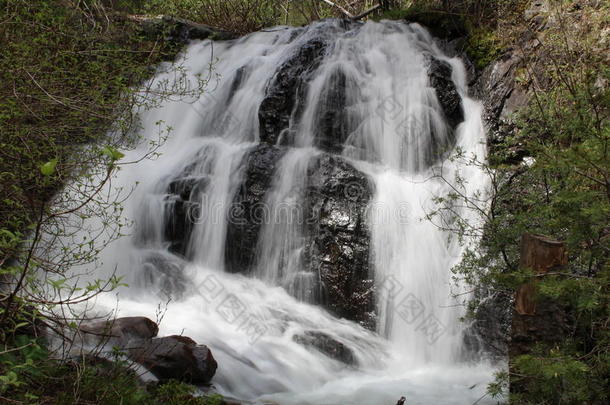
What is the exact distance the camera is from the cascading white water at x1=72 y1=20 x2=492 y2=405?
5805 mm

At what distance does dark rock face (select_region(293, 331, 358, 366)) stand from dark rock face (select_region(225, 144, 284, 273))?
70.1 inches

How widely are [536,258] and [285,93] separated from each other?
260 inches

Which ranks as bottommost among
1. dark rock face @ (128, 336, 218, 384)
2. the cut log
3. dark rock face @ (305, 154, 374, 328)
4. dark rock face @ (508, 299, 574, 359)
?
dark rock face @ (128, 336, 218, 384)

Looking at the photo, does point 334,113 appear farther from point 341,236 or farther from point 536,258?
point 536,258

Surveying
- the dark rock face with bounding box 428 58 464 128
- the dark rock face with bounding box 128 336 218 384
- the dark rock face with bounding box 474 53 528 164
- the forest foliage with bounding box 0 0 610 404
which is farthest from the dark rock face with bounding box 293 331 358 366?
the dark rock face with bounding box 428 58 464 128

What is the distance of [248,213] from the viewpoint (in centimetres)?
800

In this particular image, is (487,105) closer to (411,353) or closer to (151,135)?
(411,353)

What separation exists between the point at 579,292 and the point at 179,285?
552 centimetres

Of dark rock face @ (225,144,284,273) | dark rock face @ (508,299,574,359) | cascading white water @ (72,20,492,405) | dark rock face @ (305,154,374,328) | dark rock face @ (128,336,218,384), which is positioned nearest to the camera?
dark rock face @ (508,299,574,359)

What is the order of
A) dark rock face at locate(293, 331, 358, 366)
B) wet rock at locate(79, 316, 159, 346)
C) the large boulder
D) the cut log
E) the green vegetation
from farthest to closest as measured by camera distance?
the large boulder
dark rock face at locate(293, 331, 358, 366)
wet rock at locate(79, 316, 159, 346)
the cut log
the green vegetation

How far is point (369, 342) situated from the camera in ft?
21.3

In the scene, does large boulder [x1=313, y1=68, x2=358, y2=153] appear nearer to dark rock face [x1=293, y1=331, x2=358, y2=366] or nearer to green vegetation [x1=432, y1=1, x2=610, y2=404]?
dark rock face [x1=293, y1=331, x2=358, y2=366]

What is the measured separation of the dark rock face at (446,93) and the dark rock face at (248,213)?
114 inches

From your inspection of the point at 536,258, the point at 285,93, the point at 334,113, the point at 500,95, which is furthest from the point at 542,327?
the point at 285,93
